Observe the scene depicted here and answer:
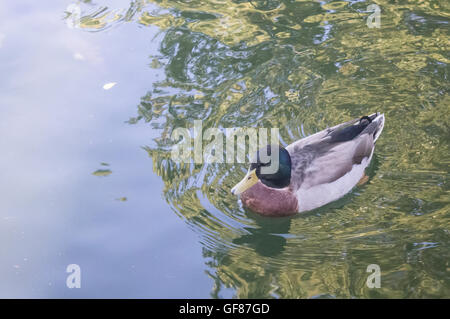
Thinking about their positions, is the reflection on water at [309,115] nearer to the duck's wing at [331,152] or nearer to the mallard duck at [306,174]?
the mallard duck at [306,174]

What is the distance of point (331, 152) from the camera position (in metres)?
5.66

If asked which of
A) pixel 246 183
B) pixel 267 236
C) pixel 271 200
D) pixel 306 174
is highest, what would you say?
pixel 246 183

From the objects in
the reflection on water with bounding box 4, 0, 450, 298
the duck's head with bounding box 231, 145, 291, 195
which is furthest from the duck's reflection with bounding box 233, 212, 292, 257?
the duck's head with bounding box 231, 145, 291, 195

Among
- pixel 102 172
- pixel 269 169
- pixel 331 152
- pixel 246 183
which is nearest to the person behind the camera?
pixel 246 183

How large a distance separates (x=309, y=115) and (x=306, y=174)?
1.16m

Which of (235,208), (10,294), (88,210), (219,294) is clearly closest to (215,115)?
(235,208)

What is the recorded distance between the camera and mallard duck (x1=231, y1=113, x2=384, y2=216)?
5.37 meters

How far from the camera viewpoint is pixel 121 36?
793 centimetres

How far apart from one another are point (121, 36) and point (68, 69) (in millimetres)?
971

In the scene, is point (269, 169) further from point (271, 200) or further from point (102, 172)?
point (102, 172)

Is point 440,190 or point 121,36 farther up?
point 121,36

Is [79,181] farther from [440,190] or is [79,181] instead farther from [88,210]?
[440,190]

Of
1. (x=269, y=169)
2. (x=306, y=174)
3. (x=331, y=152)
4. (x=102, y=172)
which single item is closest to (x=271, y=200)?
(x=269, y=169)

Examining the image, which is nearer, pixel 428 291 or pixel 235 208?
pixel 428 291
